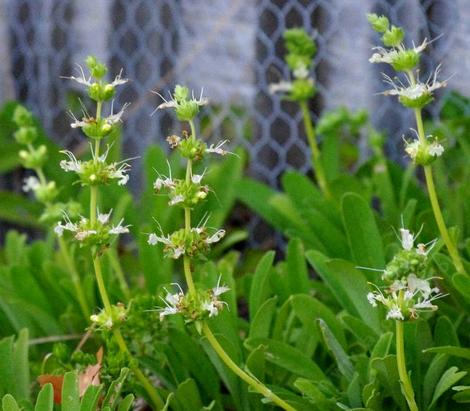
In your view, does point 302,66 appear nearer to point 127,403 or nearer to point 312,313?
point 312,313

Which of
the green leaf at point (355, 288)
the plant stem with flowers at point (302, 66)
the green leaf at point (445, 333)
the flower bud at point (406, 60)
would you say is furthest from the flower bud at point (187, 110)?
the plant stem with flowers at point (302, 66)

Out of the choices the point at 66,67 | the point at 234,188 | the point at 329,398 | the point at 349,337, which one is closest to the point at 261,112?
the point at 234,188

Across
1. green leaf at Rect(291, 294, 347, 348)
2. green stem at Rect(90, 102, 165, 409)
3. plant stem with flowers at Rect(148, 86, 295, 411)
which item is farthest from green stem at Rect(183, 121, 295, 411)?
green leaf at Rect(291, 294, 347, 348)

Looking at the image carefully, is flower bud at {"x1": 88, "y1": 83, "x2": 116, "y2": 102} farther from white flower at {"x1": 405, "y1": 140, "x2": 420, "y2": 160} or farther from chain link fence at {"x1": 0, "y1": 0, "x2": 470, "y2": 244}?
chain link fence at {"x1": 0, "y1": 0, "x2": 470, "y2": 244}

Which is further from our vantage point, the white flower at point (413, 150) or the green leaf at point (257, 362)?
the green leaf at point (257, 362)

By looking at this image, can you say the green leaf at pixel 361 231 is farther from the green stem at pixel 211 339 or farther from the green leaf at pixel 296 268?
the green stem at pixel 211 339

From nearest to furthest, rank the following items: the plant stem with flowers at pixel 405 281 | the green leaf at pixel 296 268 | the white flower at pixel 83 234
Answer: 1. the plant stem with flowers at pixel 405 281
2. the white flower at pixel 83 234
3. the green leaf at pixel 296 268

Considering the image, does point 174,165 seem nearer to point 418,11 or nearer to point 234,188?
point 234,188
